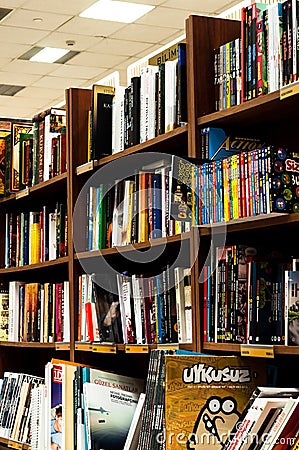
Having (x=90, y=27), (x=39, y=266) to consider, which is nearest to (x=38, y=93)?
(x=90, y=27)

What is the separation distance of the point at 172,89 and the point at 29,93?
6.45 m

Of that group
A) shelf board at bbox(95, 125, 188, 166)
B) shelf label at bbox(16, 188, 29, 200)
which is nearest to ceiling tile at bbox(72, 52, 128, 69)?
shelf label at bbox(16, 188, 29, 200)

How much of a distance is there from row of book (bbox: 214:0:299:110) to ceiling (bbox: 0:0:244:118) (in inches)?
167

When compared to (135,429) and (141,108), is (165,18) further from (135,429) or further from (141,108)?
(135,429)

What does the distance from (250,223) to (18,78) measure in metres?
6.50

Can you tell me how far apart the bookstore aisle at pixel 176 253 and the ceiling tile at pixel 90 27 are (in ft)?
11.1

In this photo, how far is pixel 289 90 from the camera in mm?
2123

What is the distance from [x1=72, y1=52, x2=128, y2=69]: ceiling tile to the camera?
7809 mm

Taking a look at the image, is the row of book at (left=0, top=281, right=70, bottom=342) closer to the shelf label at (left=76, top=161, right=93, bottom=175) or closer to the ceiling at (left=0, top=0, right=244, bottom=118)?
the shelf label at (left=76, top=161, right=93, bottom=175)

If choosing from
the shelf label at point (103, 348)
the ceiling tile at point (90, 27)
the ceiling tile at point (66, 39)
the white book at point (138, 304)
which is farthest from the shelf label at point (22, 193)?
the ceiling tile at point (66, 39)

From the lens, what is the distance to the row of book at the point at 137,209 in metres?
2.56

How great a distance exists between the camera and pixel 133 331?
2877 mm

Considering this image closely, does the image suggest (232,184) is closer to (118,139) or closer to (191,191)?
(191,191)

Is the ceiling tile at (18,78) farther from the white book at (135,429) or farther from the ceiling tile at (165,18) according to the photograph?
the white book at (135,429)
